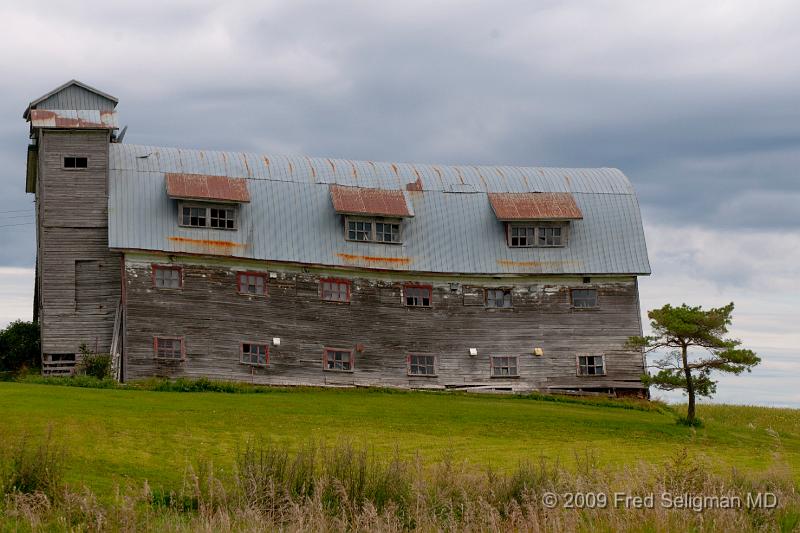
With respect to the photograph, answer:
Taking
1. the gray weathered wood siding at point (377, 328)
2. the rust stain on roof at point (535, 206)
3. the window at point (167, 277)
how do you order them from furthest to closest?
the rust stain on roof at point (535, 206) < the window at point (167, 277) < the gray weathered wood siding at point (377, 328)

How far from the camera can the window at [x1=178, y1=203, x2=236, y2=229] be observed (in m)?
47.1

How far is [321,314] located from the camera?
157 feet

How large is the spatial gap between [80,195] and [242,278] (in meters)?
7.68

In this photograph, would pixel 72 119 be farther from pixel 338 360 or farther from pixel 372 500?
pixel 372 500

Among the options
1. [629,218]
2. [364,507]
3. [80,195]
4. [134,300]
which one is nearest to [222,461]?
[364,507]

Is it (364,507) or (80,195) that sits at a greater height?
(80,195)

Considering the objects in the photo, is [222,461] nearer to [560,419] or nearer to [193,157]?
[560,419]

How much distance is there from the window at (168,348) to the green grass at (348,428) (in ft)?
12.9

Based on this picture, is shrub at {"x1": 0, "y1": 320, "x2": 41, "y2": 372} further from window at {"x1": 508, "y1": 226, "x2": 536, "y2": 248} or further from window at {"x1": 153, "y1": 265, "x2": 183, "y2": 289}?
window at {"x1": 508, "y1": 226, "x2": 536, "y2": 248}

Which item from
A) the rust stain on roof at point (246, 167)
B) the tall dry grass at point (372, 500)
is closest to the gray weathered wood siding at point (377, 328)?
the rust stain on roof at point (246, 167)

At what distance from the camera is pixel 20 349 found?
47.6 meters

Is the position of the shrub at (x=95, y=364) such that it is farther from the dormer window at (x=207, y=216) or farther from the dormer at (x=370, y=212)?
the dormer at (x=370, y=212)

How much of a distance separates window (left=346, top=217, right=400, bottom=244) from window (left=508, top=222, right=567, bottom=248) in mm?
5484

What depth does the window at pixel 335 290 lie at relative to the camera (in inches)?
1900
